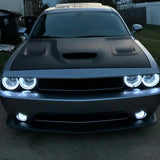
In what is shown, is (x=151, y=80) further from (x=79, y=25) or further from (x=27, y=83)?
(x=79, y=25)

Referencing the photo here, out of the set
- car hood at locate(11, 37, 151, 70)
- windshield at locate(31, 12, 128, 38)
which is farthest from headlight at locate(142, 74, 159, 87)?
windshield at locate(31, 12, 128, 38)

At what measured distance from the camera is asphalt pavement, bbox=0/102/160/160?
3168mm

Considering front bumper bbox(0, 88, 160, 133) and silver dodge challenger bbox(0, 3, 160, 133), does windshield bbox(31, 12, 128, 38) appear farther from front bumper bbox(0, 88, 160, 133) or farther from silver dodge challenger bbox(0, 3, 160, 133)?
front bumper bbox(0, 88, 160, 133)

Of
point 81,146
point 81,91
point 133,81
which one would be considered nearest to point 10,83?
point 81,91

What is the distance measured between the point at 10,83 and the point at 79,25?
1858 millimetres

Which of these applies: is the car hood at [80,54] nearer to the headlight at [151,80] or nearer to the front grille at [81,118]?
the headlight at [151,80]

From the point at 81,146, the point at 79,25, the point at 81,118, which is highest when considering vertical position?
the point at 79,25

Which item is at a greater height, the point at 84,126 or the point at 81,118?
the point at 81,118

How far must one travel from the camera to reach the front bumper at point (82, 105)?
10.2 feet

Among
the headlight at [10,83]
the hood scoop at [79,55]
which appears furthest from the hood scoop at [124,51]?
the headlight at [10,83]

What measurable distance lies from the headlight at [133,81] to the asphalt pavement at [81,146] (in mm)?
702

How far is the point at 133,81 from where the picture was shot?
3256 millimetres

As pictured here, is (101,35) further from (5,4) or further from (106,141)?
(5,4)

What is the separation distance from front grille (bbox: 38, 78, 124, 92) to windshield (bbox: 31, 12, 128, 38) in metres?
1.47
